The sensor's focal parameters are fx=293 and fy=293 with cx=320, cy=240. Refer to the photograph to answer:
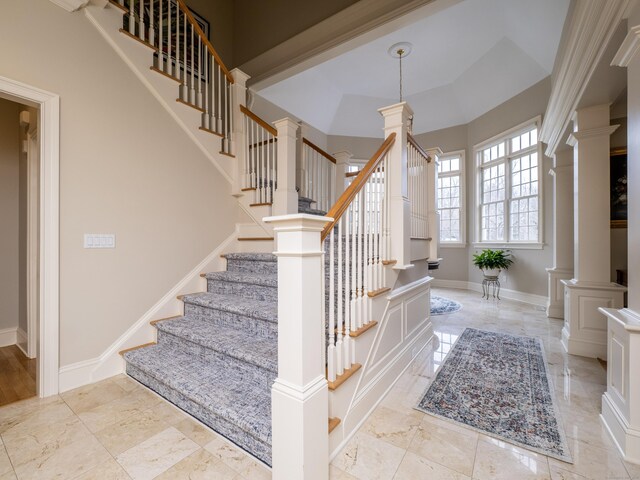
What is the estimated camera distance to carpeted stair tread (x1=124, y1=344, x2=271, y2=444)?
1530 millimetres

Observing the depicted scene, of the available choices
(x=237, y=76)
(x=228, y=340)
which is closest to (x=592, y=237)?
(x=228, y=340)

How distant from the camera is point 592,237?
9.15ft

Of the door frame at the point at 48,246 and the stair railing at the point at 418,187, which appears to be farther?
the stair railing at the point at 418,187

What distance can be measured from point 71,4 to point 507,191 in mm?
6468

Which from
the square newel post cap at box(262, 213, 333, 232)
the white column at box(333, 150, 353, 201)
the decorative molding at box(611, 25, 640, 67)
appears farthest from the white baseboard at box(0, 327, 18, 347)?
the decorative molding at box(611, 25, 640, 67)

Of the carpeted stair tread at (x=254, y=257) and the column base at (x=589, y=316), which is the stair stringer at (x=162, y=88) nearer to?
the carpeted stair tread at (x=254, y=257)

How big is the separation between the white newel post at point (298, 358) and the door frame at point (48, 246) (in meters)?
1.84

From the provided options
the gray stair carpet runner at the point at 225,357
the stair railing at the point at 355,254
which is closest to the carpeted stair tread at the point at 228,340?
the gray stair carpet runner at the point at 225,357

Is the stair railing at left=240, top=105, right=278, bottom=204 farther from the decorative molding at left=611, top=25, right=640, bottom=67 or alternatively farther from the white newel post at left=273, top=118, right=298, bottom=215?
the decorative molding at left=611, top=25, right=640, bottom=67

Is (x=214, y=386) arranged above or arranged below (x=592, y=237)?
below

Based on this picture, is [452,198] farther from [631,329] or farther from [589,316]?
[631,329]

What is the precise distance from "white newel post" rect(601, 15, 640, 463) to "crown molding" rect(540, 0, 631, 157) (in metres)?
0.26

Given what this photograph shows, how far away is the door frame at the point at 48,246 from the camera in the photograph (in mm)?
2018

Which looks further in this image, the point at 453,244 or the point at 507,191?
the point at 453,244
